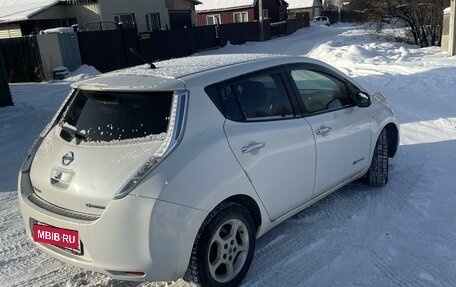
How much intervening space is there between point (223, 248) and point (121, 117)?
3.86 ft

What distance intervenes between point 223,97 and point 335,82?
5.42 ft

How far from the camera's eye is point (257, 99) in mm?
3510

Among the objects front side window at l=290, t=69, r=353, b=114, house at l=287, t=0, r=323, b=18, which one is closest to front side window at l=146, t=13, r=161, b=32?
front side window at l=290, t=69, r=353, b=114

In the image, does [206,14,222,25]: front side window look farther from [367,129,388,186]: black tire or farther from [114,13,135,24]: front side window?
[367,129,388,186]: black tire

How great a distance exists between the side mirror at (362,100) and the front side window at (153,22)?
27205mm

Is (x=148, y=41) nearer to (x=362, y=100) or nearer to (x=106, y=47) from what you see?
(x=106, y=47)

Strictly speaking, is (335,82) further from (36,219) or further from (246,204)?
(36,219)

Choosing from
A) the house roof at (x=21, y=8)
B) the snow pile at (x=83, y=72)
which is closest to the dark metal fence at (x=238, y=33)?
the house roof at (x=21, y=8)

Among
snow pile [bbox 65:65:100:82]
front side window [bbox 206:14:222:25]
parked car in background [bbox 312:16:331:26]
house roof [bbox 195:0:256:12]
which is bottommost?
parked car in background [bbox 312:16:331:26]

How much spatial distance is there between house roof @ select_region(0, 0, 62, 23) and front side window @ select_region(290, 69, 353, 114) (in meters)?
23.3

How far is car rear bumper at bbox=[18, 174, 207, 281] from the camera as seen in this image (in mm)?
2660

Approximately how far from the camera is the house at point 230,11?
42.4m

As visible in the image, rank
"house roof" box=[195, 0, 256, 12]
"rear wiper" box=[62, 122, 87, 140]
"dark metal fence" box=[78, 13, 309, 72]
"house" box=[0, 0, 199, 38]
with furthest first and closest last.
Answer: "house roof" box=[195, 0, 256, 12] → "house" box=[0, 0, 199, 38] → "dark metal fence" box=[78, 13, 309, 72] → "rear wiper" box=[62, 122, 87, 140]

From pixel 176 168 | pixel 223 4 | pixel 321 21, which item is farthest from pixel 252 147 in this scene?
pixel 321 21
